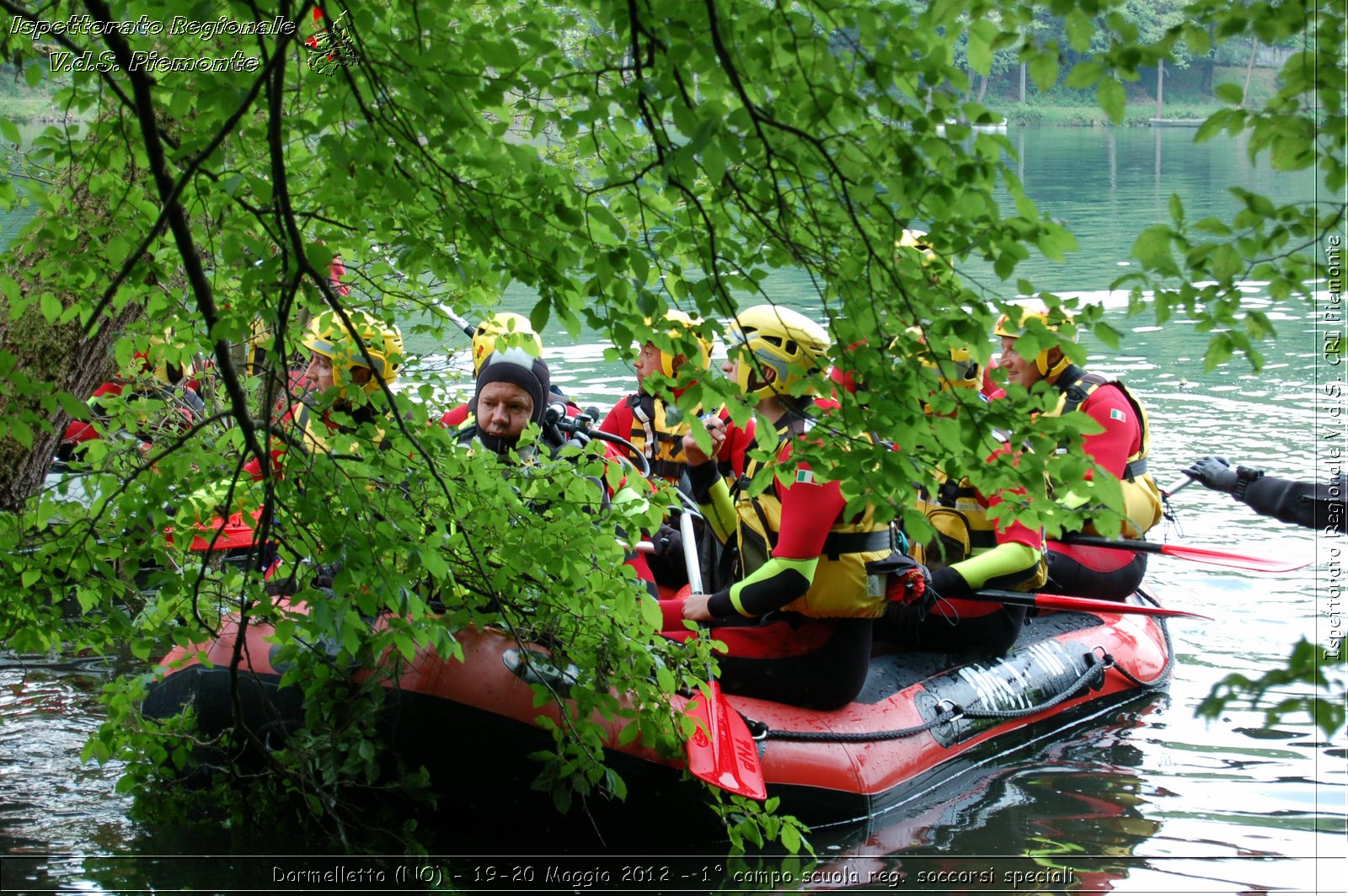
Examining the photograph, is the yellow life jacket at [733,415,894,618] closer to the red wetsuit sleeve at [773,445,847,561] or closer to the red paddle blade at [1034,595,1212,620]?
the red wetsuit sleeve at [773,445,847,561]

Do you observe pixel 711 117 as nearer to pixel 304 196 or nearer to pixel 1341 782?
pixel 304 196

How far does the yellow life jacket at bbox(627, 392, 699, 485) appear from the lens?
25.5ft

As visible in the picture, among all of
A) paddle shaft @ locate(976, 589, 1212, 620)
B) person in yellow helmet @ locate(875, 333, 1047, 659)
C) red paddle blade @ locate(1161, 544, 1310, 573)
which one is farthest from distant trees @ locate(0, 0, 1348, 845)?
red paddle blade @ locate(1161, 544, 1310, 573)

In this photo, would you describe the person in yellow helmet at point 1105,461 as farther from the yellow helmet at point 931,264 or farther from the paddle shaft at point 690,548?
the yellow helmet at point 931,264

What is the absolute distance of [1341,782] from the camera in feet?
19.8

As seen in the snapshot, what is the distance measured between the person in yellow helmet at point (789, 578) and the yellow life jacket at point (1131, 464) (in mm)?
1989

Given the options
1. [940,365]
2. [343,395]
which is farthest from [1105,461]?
[343,395]

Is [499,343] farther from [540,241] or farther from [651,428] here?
[651,428]

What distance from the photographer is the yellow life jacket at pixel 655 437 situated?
776 centimetres

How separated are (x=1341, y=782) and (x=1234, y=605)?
2.58 m

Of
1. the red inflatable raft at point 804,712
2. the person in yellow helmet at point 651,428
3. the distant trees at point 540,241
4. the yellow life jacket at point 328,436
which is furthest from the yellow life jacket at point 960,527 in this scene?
the yellow life jacket at point 328,436

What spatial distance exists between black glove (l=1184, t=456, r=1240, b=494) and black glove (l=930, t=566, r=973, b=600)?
1405mm

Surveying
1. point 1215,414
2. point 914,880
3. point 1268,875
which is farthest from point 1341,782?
point 1215,414

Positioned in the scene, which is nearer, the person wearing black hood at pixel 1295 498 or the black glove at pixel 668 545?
the person wearing black hood at pixel 1295 498
